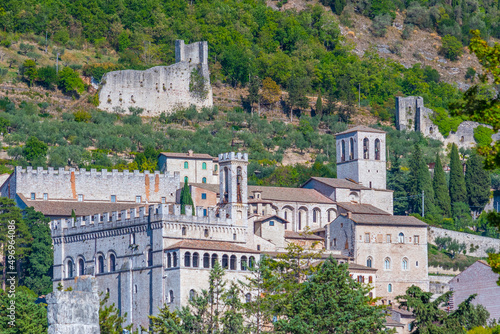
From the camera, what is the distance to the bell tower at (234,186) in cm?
6072

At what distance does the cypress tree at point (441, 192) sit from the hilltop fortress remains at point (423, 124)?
21.4 m

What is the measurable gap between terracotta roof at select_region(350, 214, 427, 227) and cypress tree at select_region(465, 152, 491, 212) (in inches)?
789

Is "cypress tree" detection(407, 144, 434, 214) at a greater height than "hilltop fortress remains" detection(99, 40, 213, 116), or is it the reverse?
"hilltop fortress remains" detection(99, 40, 213, 116)

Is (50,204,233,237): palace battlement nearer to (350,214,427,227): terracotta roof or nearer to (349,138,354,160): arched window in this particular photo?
(350,214,427,227): terracotta roof

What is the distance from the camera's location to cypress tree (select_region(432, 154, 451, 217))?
8556 centimetres

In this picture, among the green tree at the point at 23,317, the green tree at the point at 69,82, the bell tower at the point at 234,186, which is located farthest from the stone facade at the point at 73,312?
the green tree at the point at 69,82

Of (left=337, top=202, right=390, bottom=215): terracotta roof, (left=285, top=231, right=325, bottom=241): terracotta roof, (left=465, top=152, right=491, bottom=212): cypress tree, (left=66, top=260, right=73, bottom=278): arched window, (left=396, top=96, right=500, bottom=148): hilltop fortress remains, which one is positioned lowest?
(left=66, top=260, right=73, bottom=278): arched window

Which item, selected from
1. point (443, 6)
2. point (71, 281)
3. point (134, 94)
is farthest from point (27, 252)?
point (443, 6)

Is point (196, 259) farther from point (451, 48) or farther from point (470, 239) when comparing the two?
point (451, 48)

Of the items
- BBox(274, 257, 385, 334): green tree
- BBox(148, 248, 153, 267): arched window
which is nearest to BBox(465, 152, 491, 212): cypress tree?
BBox(148, 248, 153, 267): arched window

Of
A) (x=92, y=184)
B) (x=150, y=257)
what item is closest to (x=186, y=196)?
(x=92, y=184)

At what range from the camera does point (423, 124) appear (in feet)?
359

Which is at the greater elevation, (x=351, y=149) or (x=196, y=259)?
(x=351, y=149)

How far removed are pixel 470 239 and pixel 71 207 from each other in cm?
2933
